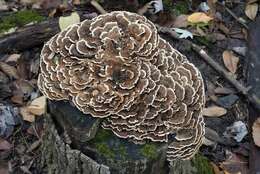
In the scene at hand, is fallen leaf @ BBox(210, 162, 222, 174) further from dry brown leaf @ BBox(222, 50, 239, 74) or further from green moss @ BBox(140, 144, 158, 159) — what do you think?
green moss @ BBox(140, 144, 158, 159)

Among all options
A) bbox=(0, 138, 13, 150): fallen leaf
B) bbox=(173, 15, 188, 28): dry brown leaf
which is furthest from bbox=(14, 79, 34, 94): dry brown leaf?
bbox=(173, 15, 188, 28): dry brown leaf

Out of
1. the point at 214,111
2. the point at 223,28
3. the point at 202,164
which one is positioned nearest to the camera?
the point at 202,164

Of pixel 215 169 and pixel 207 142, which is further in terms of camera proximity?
pixel 207 142

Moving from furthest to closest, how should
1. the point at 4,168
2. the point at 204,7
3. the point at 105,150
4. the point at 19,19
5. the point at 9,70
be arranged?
the point at 204,7
the point at 19,19
the point at 9,70
the point at 4,168
the point at 105,150

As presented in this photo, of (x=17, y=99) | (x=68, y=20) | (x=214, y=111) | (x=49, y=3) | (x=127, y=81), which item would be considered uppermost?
(x=127, y=81)

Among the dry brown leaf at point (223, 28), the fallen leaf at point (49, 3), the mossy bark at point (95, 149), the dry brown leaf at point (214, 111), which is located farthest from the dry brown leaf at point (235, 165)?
the fallen leaf at point (49, 3)

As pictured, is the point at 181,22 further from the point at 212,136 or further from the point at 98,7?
the point at 212,136

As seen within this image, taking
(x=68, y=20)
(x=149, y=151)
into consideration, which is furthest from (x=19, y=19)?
(x=149, y=151)
